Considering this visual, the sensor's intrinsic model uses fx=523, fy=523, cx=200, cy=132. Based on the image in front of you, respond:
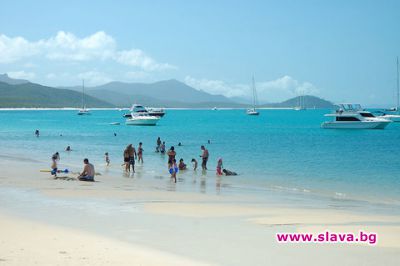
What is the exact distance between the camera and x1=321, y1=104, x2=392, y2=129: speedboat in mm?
82688

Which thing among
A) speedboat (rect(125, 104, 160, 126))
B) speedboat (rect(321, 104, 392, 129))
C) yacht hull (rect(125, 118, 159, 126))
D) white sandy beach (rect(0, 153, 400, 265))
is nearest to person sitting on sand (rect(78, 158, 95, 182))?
white sandy beach (rect(0, 153, 400, 265))

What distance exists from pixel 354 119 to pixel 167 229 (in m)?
74.5

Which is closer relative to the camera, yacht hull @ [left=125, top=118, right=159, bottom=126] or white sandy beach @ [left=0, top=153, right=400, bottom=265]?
white sandy beach @ [left=0, top=153, right=400, bottom=265]

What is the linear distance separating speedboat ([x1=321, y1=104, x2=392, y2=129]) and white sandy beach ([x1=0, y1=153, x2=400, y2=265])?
6681 centimetres

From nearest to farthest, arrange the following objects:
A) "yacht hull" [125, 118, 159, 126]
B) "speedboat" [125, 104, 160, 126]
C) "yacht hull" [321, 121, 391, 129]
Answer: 1. "yacht hull" [321, 121, 391, 129]
2. "speedboat" [125, 104, 160, 126]
3. "yacht hull" [125, 118, 159, 126]

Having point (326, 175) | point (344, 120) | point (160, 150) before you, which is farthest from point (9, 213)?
point (344, 120)

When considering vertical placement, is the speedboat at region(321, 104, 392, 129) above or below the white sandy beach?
above

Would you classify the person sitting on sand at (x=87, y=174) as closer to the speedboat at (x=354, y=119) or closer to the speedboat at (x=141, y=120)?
the speedboat at (x=354, y=119)

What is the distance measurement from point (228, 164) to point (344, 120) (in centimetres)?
5182

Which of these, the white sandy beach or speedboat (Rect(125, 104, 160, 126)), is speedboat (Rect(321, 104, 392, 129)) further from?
the white sandy beach

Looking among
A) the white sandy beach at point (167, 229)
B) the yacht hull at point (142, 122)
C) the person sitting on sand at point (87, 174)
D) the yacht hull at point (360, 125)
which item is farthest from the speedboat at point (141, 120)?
Result: the white sandy beach at point (167, 229)

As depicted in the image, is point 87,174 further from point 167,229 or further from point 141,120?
point 141,120

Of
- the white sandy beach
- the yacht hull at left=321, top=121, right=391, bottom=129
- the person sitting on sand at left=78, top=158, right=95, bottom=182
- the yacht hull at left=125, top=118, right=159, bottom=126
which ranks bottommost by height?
the white sandy beach

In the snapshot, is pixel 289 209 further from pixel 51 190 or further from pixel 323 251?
pixel 51 190
